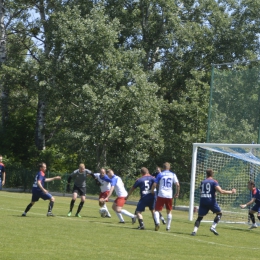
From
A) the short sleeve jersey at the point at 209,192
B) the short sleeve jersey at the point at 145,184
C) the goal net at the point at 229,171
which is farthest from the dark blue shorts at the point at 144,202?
the goal net at the point at 229,171

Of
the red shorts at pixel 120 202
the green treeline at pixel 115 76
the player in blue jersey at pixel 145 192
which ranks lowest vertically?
the red shorts at pixel 120 202

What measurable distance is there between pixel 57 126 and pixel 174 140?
813 cm

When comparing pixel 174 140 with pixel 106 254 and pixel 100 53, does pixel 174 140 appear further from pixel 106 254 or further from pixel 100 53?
pixel 106 254

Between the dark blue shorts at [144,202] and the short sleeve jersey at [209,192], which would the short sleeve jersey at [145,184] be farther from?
the short sleeve jersey at [209,192]

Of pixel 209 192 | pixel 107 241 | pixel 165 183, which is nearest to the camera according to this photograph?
pixel 107 241

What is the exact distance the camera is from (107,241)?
591 inches

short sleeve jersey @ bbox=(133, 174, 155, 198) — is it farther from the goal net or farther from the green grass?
the goal net

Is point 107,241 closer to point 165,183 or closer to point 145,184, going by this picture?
point 165,183

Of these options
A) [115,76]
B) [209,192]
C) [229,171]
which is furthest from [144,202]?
[115,76]

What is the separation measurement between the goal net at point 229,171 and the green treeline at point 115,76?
40.8 ft

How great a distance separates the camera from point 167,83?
4559 cm

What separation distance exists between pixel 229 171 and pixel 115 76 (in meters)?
14.0

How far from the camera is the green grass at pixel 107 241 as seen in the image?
12.7 meters

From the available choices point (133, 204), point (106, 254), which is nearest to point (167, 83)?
point (133, 204)
